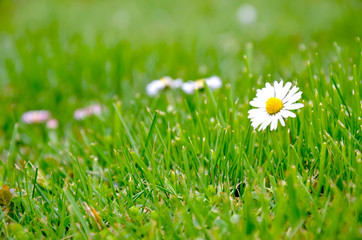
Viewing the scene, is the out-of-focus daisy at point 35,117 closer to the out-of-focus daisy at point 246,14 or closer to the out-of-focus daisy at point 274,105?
the out-of-focus daisy at point 274,105

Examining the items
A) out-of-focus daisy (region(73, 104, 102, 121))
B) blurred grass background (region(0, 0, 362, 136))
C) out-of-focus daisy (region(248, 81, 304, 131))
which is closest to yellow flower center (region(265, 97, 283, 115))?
out-of-focus daisy (region(248, 81, 304, 131))

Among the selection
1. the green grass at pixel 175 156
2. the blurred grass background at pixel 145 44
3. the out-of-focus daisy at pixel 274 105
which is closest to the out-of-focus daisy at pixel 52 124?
the green grass at pixel 175 156

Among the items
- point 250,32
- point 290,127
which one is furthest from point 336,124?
point 250,32

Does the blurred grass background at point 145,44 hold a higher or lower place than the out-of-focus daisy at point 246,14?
lower

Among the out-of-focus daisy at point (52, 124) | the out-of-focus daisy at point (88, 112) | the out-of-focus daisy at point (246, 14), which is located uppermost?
the out-of-focus daisy at point (246, 14)

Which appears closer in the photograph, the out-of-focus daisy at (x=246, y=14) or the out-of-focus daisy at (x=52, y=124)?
the out-of-focus daisy at (x=52, y=124)

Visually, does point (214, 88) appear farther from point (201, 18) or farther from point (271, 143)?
point (201, 18)
